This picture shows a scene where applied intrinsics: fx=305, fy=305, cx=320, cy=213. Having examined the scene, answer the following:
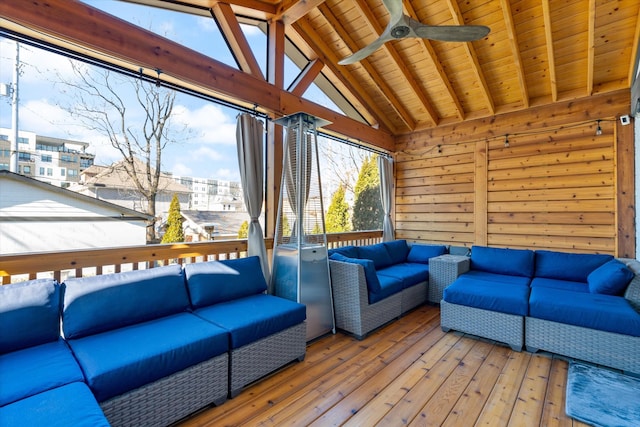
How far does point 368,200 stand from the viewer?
612 centimetres

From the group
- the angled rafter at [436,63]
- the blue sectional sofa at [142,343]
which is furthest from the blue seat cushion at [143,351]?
the angled rafter at [436,63]

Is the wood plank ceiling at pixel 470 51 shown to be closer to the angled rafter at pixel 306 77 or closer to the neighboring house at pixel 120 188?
the angled rafter at pixel 306 77

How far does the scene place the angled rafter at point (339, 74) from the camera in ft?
12.6

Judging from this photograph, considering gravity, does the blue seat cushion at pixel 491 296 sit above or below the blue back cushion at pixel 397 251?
below

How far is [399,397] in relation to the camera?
217 centimetres

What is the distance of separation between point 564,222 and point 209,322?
465cm

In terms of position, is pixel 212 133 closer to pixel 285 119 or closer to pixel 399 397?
pixel 285 119

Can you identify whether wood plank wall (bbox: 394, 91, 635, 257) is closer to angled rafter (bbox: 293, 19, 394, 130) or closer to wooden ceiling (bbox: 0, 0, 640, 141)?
wooden ceiling (bbox: 0, 0, 640, 141)

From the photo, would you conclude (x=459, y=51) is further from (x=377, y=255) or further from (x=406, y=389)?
(x=406, y=389)

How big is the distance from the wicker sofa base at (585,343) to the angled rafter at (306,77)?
358cm

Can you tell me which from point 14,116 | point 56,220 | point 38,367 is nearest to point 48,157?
point 14,116

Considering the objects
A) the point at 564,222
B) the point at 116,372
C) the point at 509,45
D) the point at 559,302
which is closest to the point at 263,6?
the point at 509,45

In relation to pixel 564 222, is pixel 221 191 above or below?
above

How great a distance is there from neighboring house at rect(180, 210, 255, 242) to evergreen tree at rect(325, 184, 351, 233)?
8.02 ft
